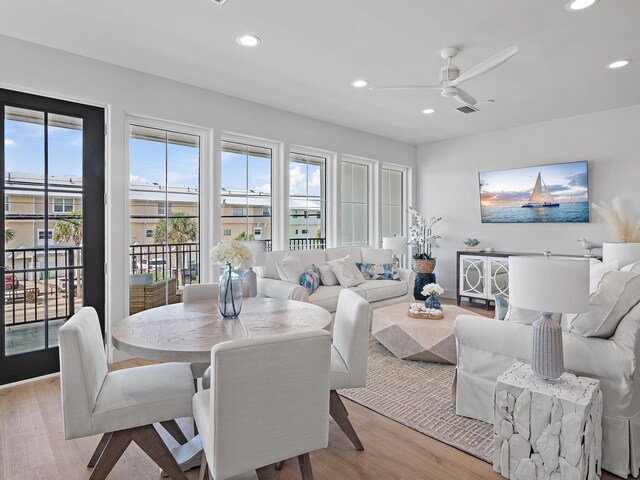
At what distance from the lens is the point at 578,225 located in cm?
517

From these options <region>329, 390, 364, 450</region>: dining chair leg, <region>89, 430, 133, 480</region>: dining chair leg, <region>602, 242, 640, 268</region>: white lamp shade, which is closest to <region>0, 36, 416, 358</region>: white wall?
<region>89, 430, 133, 480</region>: dining chair leg

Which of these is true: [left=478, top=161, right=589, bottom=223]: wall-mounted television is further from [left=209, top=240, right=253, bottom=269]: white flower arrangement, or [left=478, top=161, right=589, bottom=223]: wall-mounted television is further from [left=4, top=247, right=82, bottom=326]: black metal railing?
[left=4, top=247, right=82, bottom=326]: black metal railing

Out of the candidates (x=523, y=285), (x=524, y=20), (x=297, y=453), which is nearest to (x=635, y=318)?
(x=523, y=285)

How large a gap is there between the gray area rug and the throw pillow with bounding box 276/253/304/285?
1.19m

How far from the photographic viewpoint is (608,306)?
190 centimetres

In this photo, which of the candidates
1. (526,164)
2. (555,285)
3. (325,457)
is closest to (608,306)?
(555,285)

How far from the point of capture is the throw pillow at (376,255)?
5.31m

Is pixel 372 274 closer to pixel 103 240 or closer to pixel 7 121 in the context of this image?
pixel 103 240

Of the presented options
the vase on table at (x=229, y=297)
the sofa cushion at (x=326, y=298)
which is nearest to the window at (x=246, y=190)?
the sofa cushion at (x=326, y=298)

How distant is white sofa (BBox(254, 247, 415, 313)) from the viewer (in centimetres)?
397

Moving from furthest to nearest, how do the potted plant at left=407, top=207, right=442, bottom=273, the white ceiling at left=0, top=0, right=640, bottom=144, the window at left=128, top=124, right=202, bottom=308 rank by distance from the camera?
1. the potted plant at left=407, top=207, right=442, bottom=273
2. the window at left=128, top=124, right=202, bottom=308
3. the white ceiling at left=0, top=0, right=640, bottom=144

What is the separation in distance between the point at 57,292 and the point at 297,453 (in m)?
2.88

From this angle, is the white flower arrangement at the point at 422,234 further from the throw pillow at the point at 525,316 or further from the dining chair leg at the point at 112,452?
the dining chair leg at the point at 112,452

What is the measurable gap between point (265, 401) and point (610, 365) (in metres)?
1.72
